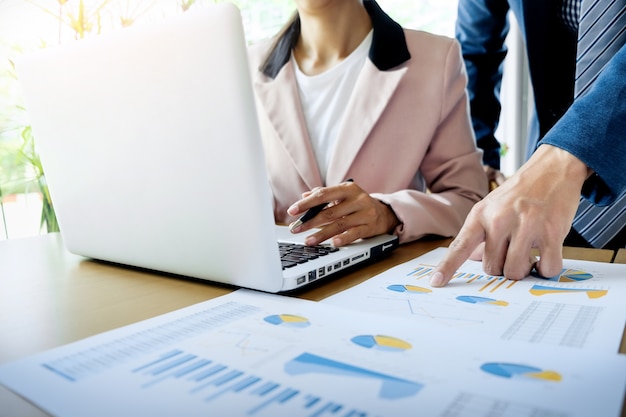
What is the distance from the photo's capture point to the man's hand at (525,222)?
618 millimetres

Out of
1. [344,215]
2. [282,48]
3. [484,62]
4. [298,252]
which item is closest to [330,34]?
[282,48]

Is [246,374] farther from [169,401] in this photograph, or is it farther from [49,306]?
[49,306]

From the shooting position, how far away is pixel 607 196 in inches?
27.0

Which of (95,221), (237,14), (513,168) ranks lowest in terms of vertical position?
(513,168)

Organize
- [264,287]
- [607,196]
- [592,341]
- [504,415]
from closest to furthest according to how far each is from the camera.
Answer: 1. [504,415]
2. [592,341]
3. [264,287]
4. [607,196]

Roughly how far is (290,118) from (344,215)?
512mm

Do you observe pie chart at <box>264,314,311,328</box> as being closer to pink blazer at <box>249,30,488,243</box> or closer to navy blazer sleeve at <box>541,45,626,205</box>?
navy blazer sleeve at <box>541,45,626,205</box>

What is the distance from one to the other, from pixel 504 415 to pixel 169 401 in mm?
218

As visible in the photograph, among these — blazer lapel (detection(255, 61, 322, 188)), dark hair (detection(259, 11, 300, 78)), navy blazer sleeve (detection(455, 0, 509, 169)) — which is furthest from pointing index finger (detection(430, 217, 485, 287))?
navy blazer sleeve (detection(455, 0, 509, 169))

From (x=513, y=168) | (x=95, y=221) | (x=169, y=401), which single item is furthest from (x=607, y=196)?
(x=513, y=168)

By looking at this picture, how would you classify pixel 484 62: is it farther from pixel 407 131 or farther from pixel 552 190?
pixel 552 190

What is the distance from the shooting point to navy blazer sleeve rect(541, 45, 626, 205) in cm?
65

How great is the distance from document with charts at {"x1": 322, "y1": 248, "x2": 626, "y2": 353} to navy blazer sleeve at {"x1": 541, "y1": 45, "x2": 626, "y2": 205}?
129 mm

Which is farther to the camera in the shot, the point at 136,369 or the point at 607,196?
the point at 607,196
